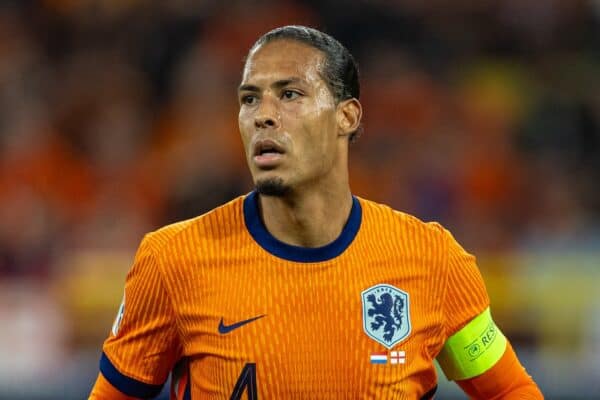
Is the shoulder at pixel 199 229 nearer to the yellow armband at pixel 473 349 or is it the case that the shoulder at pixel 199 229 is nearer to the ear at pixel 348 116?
the ear at pixel 348 116

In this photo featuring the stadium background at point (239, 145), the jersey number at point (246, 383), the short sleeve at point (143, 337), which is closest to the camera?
the jersey number at point (246, 383)

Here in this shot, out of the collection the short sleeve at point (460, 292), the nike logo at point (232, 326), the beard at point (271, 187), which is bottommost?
the nike logo at point (232, 326)

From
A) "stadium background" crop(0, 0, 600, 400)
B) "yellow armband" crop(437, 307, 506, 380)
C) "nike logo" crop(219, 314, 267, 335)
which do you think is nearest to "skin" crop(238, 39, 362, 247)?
"nike logo" crop(219, 314, 267, 335)

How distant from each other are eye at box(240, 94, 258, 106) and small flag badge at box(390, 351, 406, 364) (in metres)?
0.80

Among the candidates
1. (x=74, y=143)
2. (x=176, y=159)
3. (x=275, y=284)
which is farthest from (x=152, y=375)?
(x=74, y=143)

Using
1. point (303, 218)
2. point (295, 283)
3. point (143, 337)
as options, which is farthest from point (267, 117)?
point (143, 337)

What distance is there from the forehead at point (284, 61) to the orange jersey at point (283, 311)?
16.0 inches

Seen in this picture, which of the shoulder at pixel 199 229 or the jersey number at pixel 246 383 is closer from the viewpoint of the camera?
the jersey number at pixel 246 383

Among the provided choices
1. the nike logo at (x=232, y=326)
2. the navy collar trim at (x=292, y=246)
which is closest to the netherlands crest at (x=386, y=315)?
the navy collar trim at (x=292, y=246)

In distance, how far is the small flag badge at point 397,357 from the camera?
3.37 meters

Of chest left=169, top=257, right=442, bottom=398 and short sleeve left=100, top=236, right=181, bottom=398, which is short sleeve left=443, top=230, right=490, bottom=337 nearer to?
chest left=169, top=257, right=442, bottom=398

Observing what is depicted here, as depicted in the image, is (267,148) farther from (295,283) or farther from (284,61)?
(295,283)

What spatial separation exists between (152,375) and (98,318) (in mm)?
3796

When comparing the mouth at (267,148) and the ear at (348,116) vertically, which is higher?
the ear at (348,116)
